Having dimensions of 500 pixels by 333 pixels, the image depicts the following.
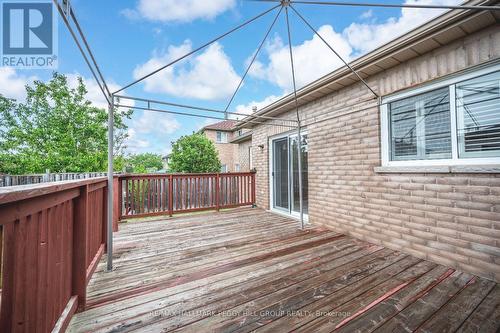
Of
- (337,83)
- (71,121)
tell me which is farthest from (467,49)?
(71,121)

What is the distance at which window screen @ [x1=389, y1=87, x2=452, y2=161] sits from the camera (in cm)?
239

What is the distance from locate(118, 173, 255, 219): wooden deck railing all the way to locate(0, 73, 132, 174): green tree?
794 centimetres

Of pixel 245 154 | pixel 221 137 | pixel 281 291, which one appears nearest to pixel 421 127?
pixel 281 291

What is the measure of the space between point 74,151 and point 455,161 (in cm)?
1408

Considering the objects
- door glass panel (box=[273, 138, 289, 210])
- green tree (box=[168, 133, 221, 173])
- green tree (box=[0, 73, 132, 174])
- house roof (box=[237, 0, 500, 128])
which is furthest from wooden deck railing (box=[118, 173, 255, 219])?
green tree (box=[0, 73, 132, 174])

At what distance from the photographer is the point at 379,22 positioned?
368 cm

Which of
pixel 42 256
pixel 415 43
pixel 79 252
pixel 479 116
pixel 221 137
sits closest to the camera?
pixel 42 256

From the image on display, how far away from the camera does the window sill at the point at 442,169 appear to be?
2006 mm

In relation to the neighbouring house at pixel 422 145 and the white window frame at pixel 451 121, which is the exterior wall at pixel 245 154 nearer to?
the neighbouring house at pixel 422 145

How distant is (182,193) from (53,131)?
34.4 ft

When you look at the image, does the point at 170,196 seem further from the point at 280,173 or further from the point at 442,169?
the point at 442,169

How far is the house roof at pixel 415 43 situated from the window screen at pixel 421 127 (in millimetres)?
528

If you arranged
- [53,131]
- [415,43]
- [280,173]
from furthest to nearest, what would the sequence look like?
[53,131] → [280,173] → [415,43]

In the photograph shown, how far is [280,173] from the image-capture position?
512cm
